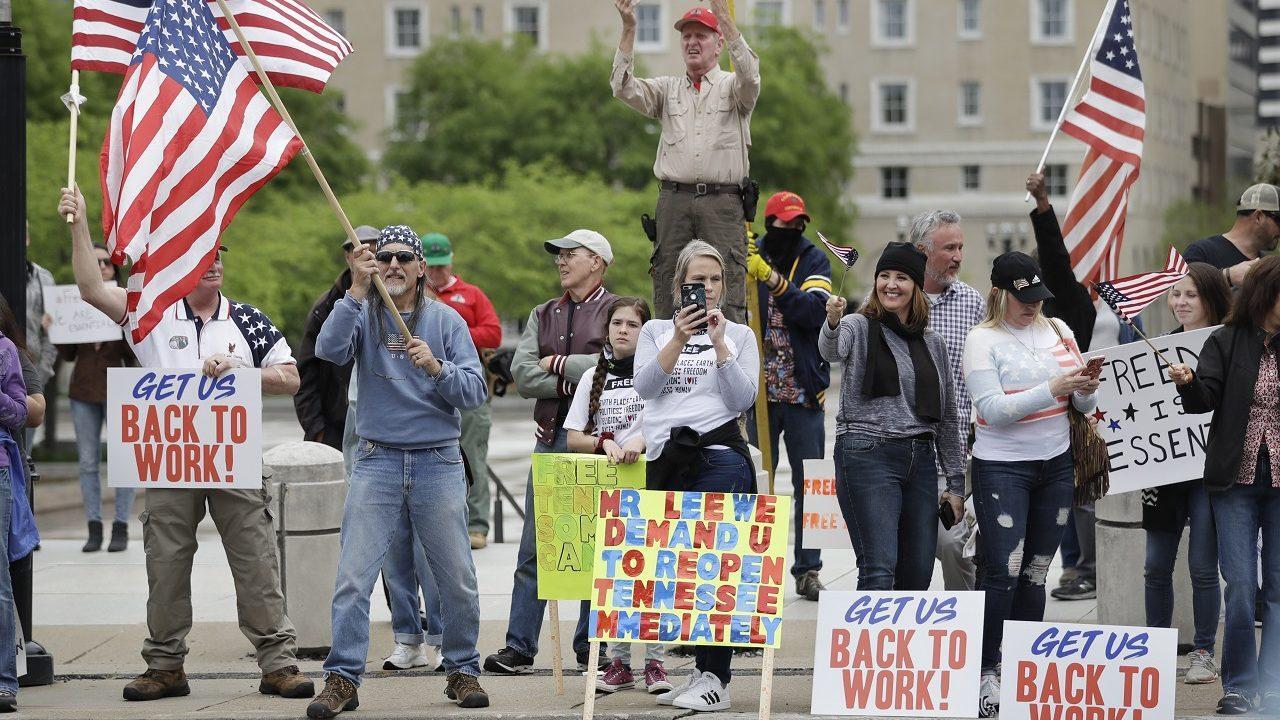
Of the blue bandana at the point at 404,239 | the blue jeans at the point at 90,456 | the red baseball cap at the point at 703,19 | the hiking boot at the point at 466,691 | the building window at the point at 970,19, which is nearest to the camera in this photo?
the hiking boot at the point at 466,691

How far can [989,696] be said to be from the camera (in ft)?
26.0

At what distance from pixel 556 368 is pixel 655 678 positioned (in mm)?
1725

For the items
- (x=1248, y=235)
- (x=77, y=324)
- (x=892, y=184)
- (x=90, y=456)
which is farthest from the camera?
(x=892, y=184)

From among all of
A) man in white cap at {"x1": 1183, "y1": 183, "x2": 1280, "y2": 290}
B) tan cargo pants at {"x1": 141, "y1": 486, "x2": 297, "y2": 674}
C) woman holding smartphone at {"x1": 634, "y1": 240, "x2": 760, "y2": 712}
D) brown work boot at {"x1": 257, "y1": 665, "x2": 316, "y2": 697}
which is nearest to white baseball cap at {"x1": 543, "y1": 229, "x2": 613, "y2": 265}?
woman holding smartphone at {"x1": 634, "y1": 240, "x2": 760, "y2": 712}

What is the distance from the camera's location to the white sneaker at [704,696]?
7.80 m

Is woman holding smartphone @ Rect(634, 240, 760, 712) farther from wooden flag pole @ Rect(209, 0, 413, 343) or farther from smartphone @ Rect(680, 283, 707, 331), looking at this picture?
wooden flag pole @ Rect(209, 0, 413, 343)

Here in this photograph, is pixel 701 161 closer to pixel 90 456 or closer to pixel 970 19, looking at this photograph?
pixel 90 456

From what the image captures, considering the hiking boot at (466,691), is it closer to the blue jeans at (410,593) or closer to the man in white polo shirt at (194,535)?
the blue jeans at (410,593)

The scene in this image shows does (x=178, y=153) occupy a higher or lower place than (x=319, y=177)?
higher

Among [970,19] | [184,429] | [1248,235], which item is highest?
[970,19]

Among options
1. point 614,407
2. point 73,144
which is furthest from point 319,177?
point 614,407

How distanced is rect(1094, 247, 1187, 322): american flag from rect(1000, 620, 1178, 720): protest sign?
1.60 m

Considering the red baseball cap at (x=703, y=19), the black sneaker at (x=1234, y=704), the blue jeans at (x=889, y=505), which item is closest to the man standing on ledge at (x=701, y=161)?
the red baseball cap at (x=703, y=19)

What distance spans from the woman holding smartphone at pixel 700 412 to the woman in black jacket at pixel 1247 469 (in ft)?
6.54
